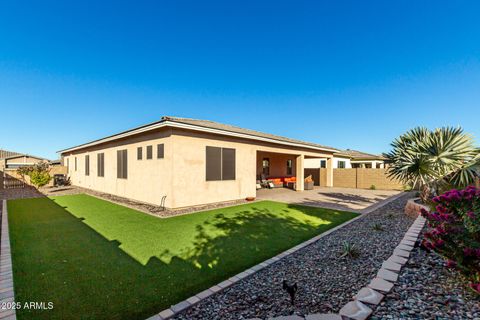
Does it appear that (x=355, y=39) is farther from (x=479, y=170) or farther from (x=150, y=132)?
(x=150, y=132)

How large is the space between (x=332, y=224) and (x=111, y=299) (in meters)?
6.22

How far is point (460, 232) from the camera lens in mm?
2896

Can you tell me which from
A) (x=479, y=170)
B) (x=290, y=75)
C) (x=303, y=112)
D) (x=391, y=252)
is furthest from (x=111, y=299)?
(x=303, y=112)

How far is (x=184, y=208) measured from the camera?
9.21m

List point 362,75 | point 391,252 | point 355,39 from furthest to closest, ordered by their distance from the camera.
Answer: point 362,75 → point 355,39 → point 391,252

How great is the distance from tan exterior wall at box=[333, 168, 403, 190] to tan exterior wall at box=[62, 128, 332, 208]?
396 inches

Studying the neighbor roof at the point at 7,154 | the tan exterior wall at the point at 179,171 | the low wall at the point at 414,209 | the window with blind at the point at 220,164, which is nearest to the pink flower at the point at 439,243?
the low wall at the point at 414,209

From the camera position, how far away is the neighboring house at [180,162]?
898 cm

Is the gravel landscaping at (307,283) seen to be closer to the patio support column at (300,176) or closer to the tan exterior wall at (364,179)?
the patio support column at (300,176)

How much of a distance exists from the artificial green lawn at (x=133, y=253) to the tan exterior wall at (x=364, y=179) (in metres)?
13.1

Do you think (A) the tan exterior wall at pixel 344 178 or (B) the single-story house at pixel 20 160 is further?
(B) the single-story house at pixel 20 160

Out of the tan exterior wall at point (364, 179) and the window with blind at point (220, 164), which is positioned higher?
the window with blind at point (220, 164)

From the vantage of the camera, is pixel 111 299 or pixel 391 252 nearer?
pixel 111 299

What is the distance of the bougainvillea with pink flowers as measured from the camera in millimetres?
2662
